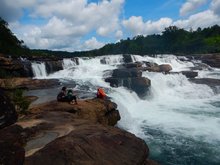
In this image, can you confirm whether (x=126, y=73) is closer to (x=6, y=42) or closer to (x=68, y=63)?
(x=68, y=63)

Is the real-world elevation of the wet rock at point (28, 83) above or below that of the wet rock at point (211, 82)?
above

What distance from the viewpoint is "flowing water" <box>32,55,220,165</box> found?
12016 millimetres

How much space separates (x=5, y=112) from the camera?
Result: 5.83 metres

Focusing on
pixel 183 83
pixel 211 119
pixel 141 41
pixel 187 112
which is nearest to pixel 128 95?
pixel 187 112

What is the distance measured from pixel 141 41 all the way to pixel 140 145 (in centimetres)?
7434

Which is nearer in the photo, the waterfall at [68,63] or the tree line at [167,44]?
the waterfall at [68,63]

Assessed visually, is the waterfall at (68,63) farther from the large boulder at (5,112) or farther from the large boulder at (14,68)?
the large boulder at (5,112)

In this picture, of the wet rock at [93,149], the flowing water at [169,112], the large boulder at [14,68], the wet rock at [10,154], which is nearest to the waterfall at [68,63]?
the flowing water at [169,112]

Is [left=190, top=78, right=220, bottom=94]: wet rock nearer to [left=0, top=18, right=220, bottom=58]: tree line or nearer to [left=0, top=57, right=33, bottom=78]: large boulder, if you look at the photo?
[left=0, top=57, right=33, bottom=78]: large boulder

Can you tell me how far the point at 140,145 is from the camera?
7973 millimetres

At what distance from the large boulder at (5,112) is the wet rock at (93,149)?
0.89m

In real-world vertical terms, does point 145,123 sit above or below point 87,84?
below

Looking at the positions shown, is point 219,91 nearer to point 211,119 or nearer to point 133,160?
point 211,119

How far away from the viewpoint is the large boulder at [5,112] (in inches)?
227
